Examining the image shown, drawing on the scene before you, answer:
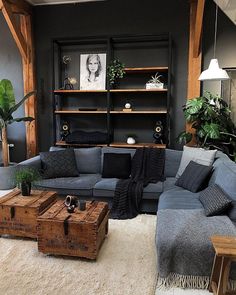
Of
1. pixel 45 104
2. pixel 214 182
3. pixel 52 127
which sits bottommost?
pixel 214 182

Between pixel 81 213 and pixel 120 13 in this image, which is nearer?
pixel 81 213

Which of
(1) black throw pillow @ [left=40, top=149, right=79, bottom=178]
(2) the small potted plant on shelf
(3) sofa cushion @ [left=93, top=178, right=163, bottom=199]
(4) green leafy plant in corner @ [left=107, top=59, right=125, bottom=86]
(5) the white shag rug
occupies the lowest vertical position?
(5) the white shag rug

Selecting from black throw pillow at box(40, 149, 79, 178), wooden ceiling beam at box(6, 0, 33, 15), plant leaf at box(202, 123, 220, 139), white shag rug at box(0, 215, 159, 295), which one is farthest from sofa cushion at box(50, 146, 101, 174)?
wooden ceiling beam at box(6, 0, 33, 15)

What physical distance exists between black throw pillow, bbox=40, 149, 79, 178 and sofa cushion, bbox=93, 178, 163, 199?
53 cm

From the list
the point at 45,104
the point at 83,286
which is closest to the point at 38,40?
the point at 45,104

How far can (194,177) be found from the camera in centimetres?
308

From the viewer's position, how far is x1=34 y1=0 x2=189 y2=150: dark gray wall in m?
4.33

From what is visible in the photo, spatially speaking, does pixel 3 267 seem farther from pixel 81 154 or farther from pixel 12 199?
pixel 81 154

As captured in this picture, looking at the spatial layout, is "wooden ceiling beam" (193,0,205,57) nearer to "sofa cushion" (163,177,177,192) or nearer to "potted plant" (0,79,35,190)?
"sofa cushion" (163,177,177,192)

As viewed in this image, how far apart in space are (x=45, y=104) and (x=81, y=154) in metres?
1.56

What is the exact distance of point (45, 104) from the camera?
16.3 ft

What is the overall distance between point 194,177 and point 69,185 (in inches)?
61.9

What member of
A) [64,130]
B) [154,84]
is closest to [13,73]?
[64,130]

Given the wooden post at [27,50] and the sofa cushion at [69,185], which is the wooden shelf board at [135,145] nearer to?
the sofa cushion at [69,185]
